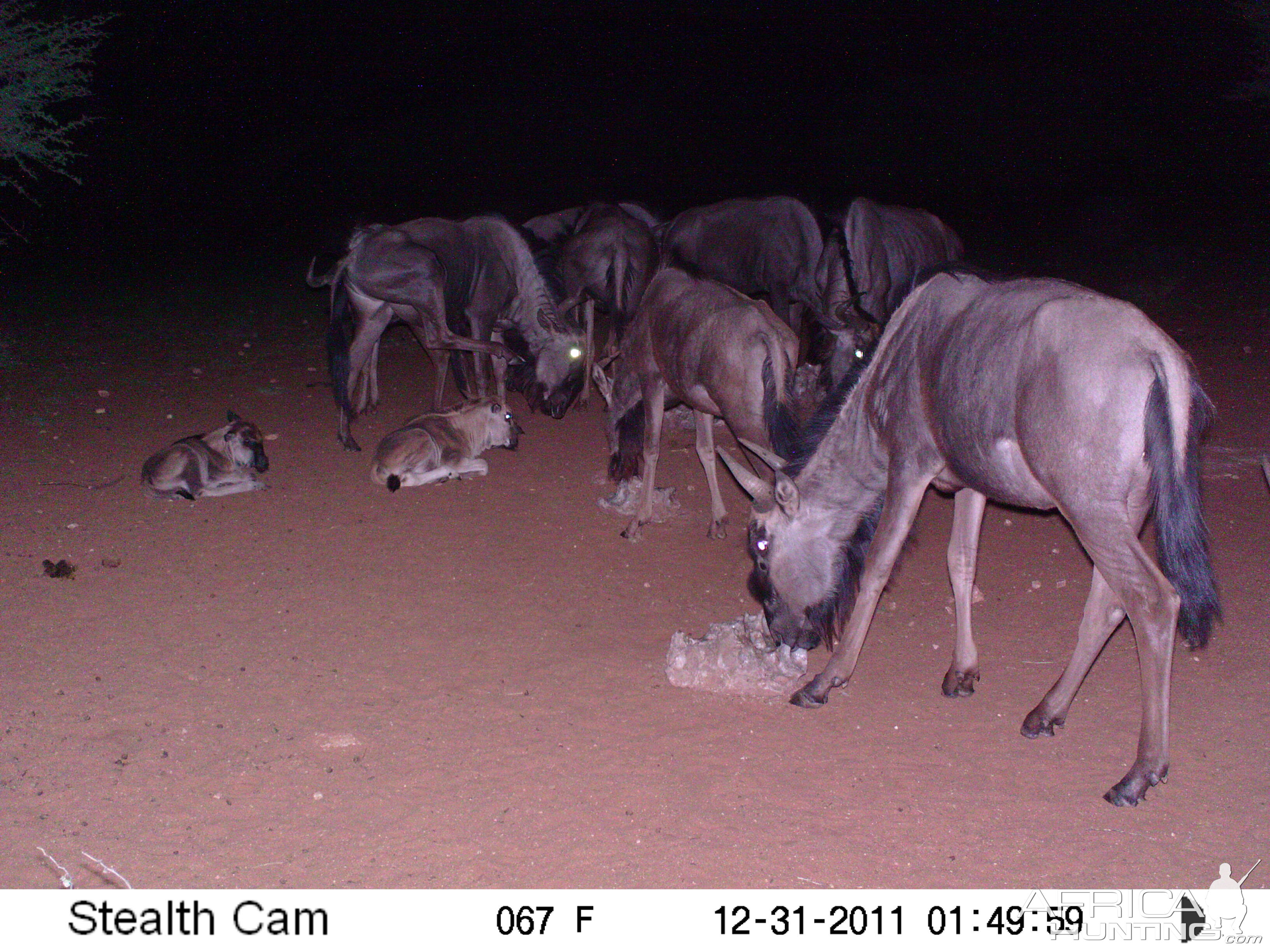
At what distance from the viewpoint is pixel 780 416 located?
6102 millimetres

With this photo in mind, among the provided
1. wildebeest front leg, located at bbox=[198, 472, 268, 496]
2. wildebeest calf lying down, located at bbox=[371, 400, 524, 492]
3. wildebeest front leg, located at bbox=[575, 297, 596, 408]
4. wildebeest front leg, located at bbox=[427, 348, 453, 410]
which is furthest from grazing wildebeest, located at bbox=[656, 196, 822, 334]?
wildebeest front leg, located at bbox=[198, 472, 268, 496]

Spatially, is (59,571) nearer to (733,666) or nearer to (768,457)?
(733,666)

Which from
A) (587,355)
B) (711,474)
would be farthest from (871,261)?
(711,474)

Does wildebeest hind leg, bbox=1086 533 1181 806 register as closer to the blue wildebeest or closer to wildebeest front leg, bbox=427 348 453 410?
wildebeest front leg, bbox=427 348 453 410

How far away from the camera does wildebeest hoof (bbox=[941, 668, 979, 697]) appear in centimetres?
516

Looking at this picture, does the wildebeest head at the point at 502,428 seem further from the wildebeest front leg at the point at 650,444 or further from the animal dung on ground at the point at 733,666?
the animal dung on ground at the point at 733,666

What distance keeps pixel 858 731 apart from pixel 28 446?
7259mm

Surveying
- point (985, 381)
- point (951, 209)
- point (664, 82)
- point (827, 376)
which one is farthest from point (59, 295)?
point (664, 82)

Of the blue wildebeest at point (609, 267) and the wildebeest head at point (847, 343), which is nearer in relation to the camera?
the wildebeest head at point (847, 343)

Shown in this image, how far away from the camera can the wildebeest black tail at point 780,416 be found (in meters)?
6.09

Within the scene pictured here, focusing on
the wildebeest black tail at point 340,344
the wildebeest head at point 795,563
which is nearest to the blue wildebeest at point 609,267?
the wildebeest black tail at point 340,344

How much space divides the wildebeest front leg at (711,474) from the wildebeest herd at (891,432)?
20 mm

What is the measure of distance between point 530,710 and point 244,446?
12.8 feet

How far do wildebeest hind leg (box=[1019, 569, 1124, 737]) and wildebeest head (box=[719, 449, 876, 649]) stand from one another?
1.07 meters
